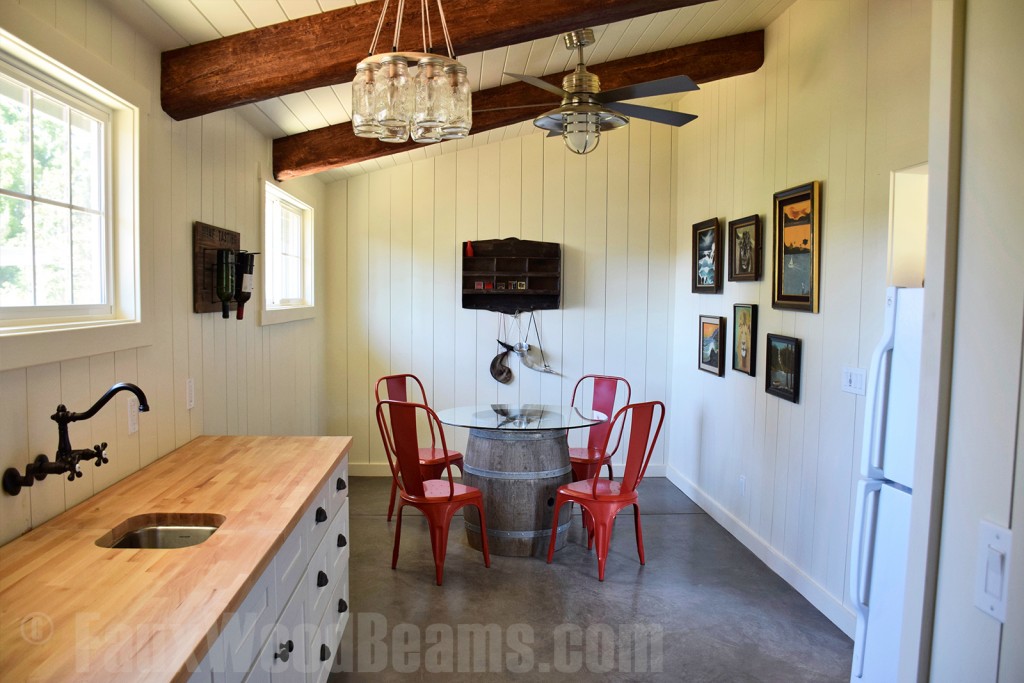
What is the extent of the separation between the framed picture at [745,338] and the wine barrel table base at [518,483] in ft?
3.97

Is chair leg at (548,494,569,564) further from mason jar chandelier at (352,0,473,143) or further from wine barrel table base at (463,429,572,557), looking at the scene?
mason jar chandelier at (352,0,473,143)

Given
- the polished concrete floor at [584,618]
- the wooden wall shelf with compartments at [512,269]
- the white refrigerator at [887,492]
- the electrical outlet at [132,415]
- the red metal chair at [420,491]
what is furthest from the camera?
the wooden wall shelf with compartments at [512,269]

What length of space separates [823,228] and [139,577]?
304 centimetres

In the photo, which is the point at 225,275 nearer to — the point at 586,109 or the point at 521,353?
the point at 586,109

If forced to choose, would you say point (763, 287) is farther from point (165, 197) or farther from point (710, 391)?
point (165, 197)

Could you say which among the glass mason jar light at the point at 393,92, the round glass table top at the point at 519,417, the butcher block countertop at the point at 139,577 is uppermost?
the glass mason jar light at the point at 393,92

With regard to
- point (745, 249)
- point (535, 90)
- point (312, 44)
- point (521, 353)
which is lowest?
point (521, 353)

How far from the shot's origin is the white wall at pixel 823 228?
8.66 ft

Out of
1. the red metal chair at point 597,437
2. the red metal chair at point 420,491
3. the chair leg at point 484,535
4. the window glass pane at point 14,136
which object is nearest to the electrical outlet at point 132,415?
the window glass pane at point 14,136

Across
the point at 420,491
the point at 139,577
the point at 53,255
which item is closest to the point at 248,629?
the point at 139,577

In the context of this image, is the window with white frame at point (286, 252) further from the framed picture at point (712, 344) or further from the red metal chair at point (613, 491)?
the framed picture at point (712, 344)

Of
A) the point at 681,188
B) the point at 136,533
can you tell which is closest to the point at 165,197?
the point at 136,533

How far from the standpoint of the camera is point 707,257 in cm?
444

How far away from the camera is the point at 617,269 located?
17.1ft
